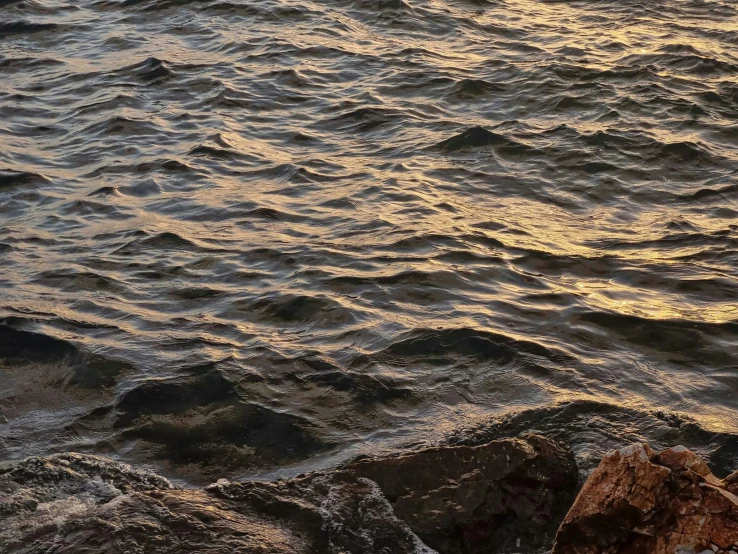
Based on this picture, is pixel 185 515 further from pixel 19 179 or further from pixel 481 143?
pixel 481 143

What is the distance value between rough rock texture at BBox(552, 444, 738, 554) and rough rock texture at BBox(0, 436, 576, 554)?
2.28 ft

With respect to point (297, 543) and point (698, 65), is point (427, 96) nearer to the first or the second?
point (698, 65)

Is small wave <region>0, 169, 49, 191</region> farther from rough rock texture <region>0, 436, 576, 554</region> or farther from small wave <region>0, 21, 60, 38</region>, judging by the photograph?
small wave <region>0, 21, 60, 38</region>

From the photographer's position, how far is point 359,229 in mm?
→ 8016

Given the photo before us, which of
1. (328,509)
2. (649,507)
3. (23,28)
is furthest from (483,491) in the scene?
(23,28)

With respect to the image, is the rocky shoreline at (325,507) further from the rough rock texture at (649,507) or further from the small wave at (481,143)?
the small wave at (481,143)

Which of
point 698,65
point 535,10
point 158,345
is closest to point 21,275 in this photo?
point 158,345

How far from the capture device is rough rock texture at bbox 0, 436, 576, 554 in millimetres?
4344

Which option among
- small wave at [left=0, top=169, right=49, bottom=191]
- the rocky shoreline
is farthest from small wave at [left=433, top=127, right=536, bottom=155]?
the rocky shoreline

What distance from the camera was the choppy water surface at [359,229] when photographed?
5766 mm

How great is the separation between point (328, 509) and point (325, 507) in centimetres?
2

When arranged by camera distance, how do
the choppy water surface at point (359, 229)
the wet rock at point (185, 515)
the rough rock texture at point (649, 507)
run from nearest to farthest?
1. the rough rock texture at point (649, 507)
2. the wet rock at point (185, 515)
3. the choppy water surface at point (359, 229)

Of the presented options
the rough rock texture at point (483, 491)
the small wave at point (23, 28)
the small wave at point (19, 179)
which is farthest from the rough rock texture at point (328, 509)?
the small wave at point (23, 28)

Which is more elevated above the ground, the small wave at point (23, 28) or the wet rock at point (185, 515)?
the small wave at point (23, 28)
